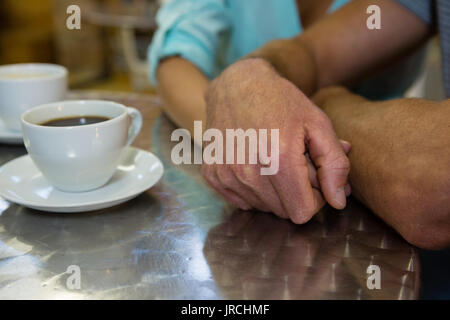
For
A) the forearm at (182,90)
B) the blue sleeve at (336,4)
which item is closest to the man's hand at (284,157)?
the forearm at (182,90)

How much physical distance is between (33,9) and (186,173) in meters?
3.45

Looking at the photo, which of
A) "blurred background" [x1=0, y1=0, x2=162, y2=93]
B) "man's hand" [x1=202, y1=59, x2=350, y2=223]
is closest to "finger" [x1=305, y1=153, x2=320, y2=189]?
"man's hand" [x1=202, y1=59, x2=350, y2=223]

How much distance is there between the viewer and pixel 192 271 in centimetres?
45

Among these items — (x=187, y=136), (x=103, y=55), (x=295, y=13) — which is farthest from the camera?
(x=103, y=55)

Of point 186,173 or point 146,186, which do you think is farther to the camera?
point 186,173

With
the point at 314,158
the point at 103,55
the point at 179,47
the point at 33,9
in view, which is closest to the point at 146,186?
the point at 314,158

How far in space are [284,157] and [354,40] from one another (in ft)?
1.55

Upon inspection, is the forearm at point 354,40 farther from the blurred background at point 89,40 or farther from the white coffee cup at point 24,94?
the blurred background at point 89,40

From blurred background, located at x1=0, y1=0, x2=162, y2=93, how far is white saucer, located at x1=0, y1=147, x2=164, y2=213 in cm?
232

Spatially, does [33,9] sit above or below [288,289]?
above

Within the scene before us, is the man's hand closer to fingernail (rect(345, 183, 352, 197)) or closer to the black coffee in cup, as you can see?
fingernail (rect(345, 183, 352, 197))

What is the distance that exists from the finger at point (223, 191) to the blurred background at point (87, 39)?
2420mm

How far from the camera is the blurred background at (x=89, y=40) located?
296 cm
